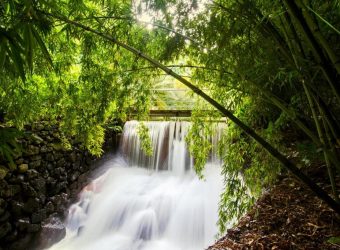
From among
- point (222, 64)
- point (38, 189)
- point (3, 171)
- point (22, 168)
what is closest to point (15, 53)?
point (222, 64)

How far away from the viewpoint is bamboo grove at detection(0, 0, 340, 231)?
1.60 m

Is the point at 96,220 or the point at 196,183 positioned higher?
the point at 196,183

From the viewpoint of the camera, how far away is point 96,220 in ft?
17.5

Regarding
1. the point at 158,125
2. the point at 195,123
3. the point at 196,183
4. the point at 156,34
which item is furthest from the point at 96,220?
the point at 156,34

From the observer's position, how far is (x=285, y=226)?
2172 mm

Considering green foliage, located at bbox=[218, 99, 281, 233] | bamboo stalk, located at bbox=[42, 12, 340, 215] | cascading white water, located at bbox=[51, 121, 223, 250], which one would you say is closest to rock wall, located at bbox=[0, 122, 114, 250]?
cascading white water, located at bbox=[51, 121, 223, 250]

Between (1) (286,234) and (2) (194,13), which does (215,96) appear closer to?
(2) (194,13)

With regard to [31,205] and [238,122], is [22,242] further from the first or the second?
[238,122]

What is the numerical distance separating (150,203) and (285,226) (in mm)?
3498

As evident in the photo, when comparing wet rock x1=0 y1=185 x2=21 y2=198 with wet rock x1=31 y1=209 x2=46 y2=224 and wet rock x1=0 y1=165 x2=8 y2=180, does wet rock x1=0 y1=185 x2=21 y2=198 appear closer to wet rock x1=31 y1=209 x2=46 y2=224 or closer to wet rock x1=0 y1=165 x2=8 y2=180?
wet rock x1=0 y1=165 x2=8 y2=180

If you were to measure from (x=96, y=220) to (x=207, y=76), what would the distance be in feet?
12.3

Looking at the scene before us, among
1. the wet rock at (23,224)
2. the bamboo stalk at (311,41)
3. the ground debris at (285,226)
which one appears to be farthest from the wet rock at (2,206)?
the bamboo stalk at (311,41)

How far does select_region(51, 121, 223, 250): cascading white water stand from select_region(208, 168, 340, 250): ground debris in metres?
2.02

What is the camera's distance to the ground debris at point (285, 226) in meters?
1.91
